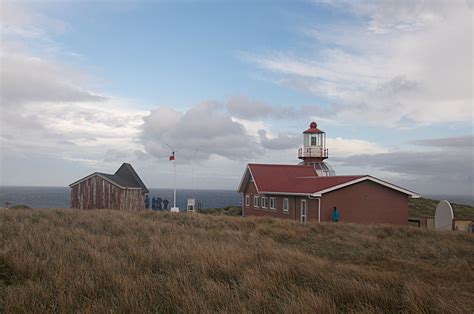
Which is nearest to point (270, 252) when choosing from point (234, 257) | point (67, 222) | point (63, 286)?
point (234, 257)

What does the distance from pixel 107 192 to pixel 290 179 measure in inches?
503

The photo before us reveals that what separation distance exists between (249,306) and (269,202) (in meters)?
26.7

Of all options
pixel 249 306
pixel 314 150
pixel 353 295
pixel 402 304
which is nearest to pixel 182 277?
pixel 249 306

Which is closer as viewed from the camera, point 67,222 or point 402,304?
point 402,304

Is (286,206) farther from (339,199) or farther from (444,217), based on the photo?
(444,217)

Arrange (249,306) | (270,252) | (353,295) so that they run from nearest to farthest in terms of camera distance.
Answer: (249,306)
(353,295)
(270,252)

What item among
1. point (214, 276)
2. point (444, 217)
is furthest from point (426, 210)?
point (214, 276)

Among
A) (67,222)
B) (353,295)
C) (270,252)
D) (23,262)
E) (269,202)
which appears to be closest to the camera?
(353,295)

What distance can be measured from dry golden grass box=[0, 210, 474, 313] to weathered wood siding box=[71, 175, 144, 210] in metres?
17.6

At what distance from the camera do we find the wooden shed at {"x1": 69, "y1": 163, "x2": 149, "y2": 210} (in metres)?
31.1

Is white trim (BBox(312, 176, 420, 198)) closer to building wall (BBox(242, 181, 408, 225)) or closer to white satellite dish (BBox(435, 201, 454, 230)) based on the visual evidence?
building wall (BBox(242, 181, 408, 225))

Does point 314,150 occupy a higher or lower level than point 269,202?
higher

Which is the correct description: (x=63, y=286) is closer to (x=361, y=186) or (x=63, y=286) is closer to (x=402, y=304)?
(x=402, y=304)

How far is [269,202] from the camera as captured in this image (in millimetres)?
32625
